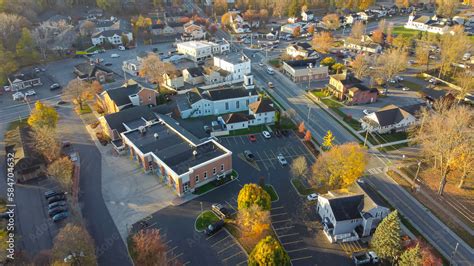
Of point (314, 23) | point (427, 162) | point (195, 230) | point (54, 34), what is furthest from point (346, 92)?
point (54, 34)

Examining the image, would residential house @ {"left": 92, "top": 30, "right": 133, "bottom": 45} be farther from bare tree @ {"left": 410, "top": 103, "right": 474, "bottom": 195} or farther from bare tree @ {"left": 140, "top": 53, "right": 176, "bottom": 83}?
bare tree @ {"left": 410, "top": 103, "right": 474, "bottom": 195}

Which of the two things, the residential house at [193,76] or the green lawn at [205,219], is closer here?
the green lawn at [205,219]

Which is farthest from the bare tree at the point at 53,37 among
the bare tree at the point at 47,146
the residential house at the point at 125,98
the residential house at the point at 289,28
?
the residential house at the point at 289,28

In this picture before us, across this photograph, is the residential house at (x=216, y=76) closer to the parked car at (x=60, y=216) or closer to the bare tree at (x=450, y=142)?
the bare tree at (x=450, y=142)

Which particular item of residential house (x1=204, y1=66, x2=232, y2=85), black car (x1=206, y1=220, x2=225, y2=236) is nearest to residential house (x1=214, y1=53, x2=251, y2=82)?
residential house (x1=204, y1=66, x2=232, y2=85)

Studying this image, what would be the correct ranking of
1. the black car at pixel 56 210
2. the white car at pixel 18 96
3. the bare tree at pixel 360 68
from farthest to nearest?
the bare tree at pixel 360 68 < the white car at pixel 18 96 < the black car at pixel 56 210

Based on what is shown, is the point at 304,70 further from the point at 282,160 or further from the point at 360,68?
the point at 282,160
